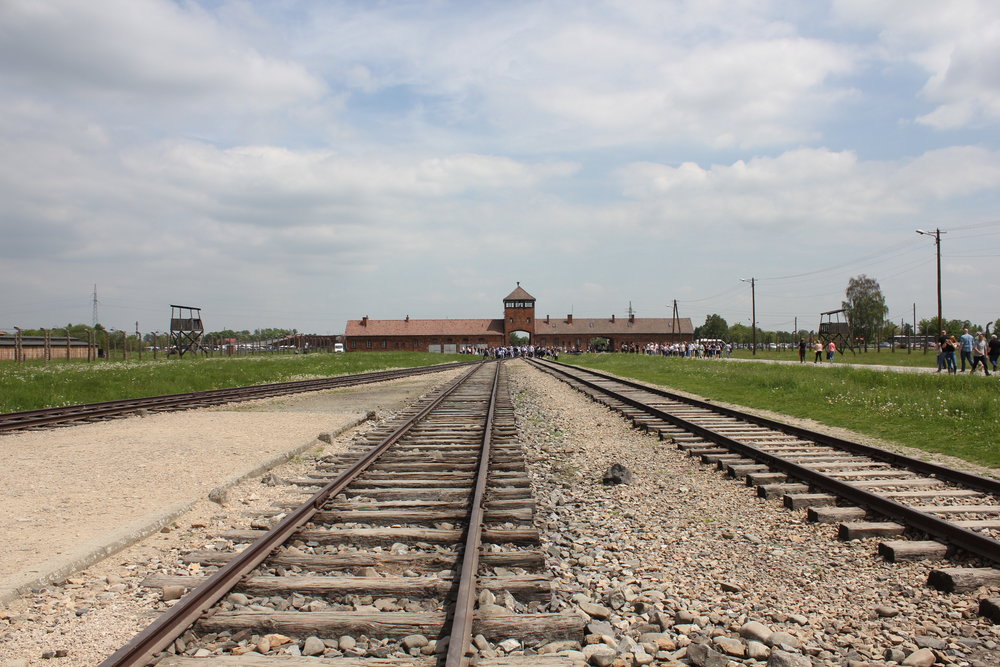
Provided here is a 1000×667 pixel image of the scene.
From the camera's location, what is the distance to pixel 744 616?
13.4ft

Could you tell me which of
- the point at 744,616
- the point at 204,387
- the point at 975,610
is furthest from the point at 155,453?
the point at 204,387

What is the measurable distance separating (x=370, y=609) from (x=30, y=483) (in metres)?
6.17

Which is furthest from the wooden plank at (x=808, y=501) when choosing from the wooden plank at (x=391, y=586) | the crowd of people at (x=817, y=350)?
the crowd of people at (x=817, y=350)

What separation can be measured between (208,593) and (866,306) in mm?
118709

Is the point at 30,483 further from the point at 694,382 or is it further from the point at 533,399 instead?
the point at 694,382

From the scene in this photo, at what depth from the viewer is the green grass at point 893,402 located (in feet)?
36.2

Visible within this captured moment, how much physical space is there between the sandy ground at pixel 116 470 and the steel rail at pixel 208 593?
1.31 metres

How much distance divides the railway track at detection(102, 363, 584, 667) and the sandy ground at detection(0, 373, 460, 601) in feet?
3.60

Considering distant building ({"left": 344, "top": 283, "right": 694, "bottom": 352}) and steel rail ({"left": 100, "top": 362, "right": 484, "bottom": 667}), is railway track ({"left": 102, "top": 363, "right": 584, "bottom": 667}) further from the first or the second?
distant building ({"left": 344, "top": 283, "right": 694, "bottom": 352})

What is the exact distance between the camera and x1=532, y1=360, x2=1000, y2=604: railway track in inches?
193

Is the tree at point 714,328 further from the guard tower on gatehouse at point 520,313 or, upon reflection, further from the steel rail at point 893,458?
the steel rail at point 893,458

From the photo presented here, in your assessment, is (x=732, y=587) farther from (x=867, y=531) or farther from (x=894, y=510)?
(x=894, y=510)

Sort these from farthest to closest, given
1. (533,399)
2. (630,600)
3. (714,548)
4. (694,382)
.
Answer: (694,382) → (533,399) → (714,548) → (630,600)

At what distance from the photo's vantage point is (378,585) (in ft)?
14.1
